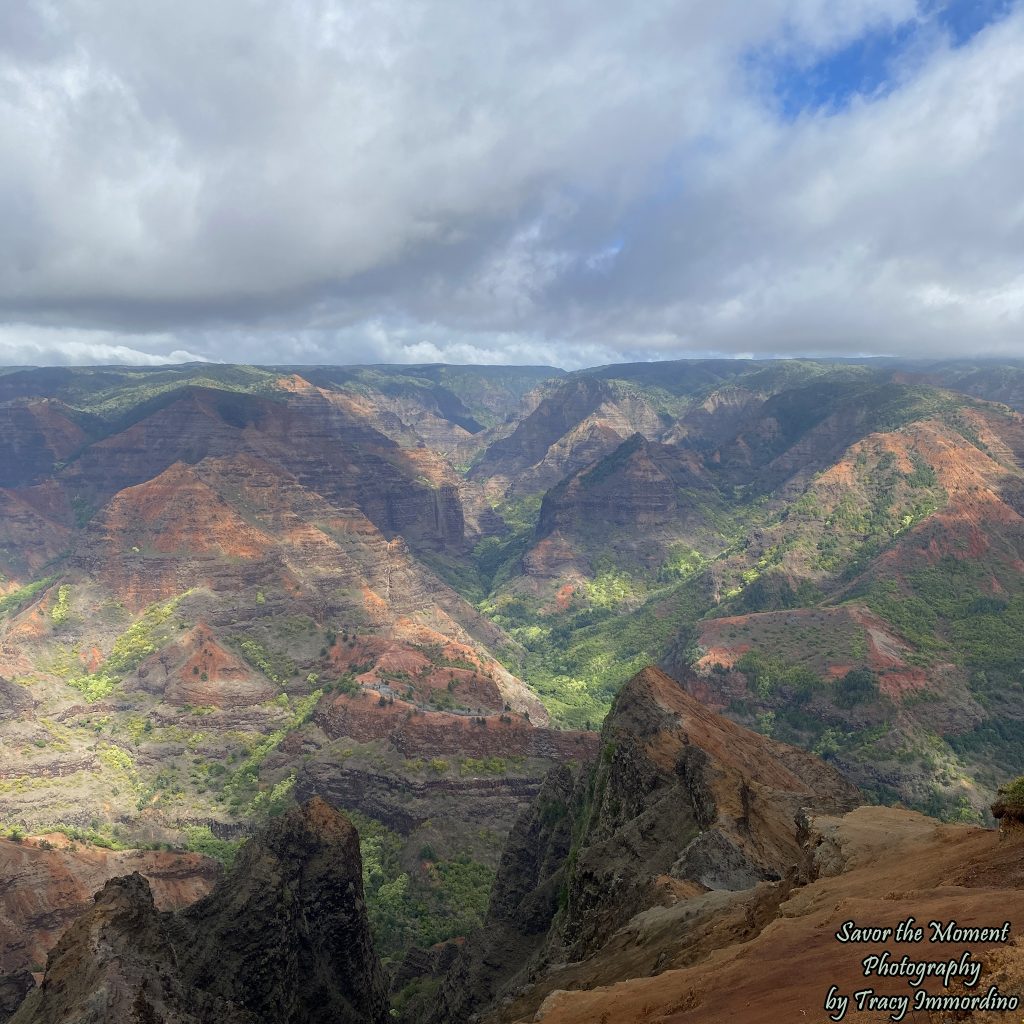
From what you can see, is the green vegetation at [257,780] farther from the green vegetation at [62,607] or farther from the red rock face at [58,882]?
the green vegetation at [62,607]

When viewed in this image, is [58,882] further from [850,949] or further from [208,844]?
Answer: [850,949]

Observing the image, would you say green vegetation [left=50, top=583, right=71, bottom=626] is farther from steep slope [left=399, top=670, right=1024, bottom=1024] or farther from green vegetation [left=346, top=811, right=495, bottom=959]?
steep slope [left=399, top=670, right=1024, bottom=1024]

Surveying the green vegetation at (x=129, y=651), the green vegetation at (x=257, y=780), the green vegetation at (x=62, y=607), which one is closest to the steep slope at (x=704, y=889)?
the green vegetation at (x=257, y=780)

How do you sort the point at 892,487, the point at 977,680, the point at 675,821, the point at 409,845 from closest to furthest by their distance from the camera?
1. the point at 675,821
2. the point at 409,845
3. the point at 977,680
4. the point at 892,487

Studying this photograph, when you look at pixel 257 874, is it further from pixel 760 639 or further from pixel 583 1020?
pixel 760 639

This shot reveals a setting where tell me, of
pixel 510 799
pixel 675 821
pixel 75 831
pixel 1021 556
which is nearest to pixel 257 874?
pixel 675 821
